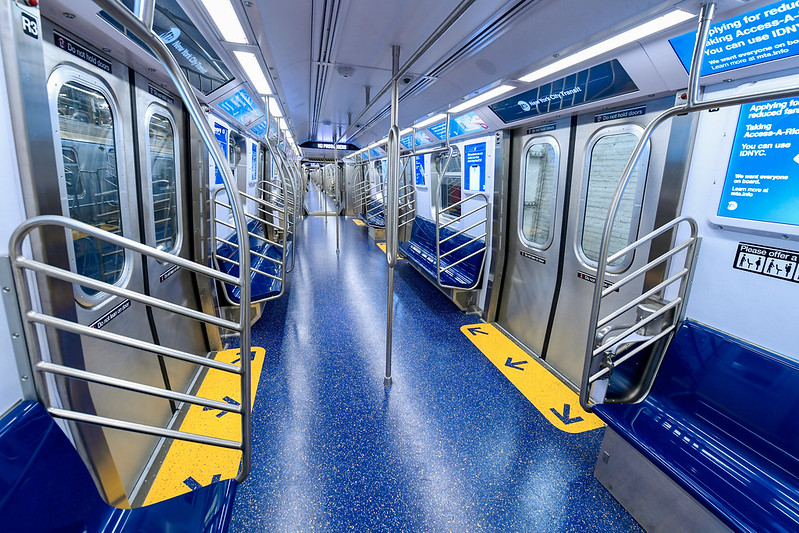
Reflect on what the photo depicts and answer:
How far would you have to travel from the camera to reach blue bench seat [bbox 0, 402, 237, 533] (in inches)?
38.0

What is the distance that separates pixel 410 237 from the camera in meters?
8.14

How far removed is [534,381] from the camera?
330 centimetres

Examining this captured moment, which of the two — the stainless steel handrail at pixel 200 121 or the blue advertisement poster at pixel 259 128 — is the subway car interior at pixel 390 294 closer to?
the stainless steel handrail at pixel 200 121

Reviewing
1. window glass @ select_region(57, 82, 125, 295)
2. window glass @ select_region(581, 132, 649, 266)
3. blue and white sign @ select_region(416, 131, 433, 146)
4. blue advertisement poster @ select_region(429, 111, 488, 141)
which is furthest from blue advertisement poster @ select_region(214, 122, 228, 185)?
window glass @ select_region(581, 132, 649, 266)

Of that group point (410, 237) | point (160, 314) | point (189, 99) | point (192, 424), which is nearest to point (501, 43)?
A: point (189, 99)

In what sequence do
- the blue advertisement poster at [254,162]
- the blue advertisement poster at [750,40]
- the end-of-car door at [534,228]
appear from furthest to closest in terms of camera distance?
the blue advertisement poster at [254,162], the end-of-car door at [534,228], the blue advertisement poster at [750,40]

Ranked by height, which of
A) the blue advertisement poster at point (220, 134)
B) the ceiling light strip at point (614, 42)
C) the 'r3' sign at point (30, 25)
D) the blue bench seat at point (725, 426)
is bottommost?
the blue bench seat at point (725, 426)

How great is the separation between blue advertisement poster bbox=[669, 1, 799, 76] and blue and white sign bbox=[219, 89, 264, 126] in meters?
3.87

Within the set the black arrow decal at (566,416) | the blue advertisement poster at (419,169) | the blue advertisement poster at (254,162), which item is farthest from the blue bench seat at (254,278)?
the blue advertisement poster at (419,169)

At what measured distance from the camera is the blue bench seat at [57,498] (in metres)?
0.97

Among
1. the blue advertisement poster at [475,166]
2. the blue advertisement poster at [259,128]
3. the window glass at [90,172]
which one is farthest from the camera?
the blue advertisement poster at [259,128]

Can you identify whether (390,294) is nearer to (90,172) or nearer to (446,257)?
(90,172)

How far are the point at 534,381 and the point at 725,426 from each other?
1.50m

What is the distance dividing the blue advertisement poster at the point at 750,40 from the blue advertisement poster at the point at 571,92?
45 centimetres
